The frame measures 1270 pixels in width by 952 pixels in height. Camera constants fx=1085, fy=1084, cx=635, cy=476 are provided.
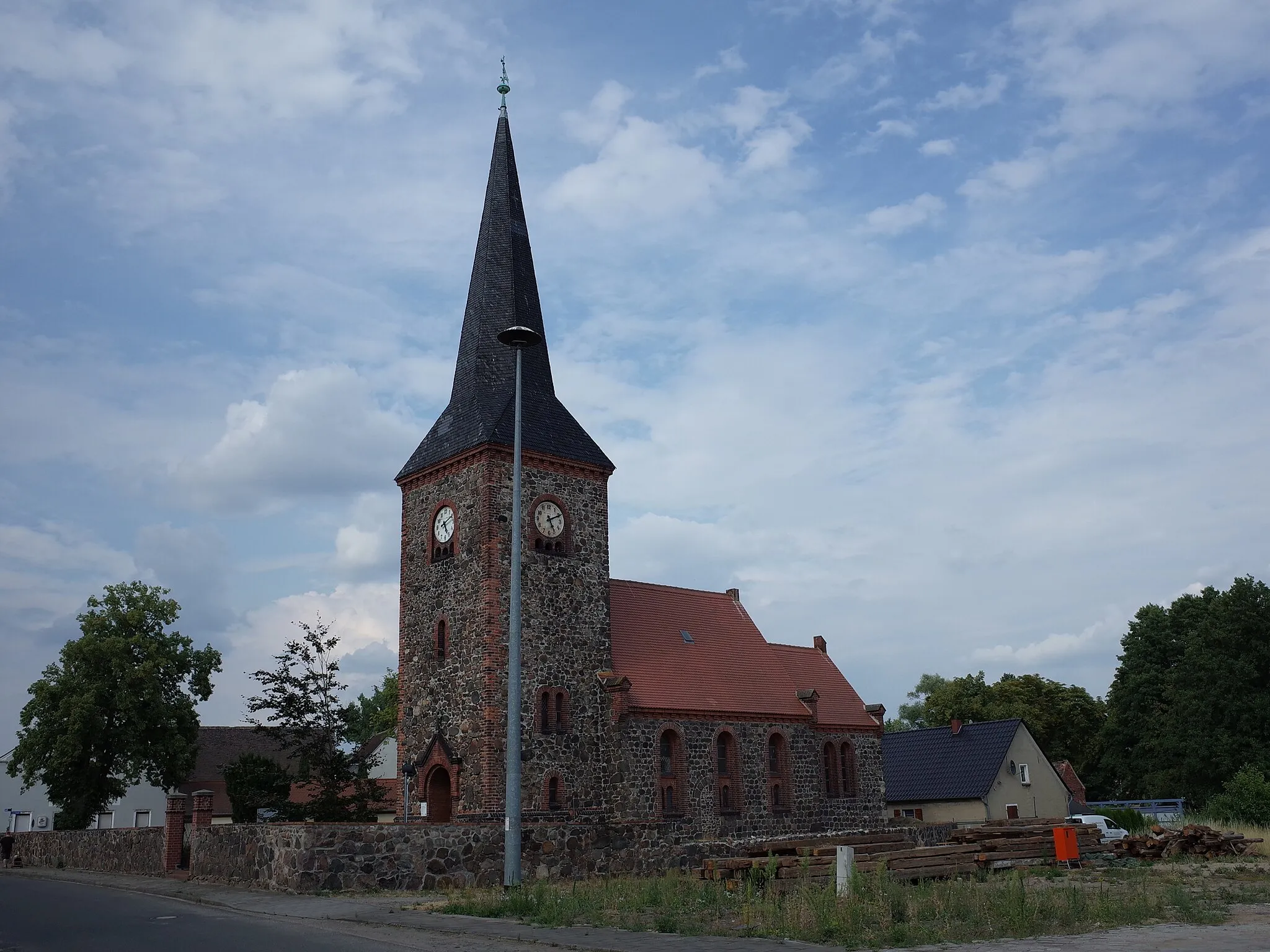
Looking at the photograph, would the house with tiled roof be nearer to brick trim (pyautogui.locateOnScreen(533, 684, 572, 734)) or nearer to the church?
the church

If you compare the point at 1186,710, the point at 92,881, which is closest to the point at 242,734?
the point at 92,881

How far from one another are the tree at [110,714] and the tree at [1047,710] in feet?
149

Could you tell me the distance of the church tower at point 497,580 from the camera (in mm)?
30812

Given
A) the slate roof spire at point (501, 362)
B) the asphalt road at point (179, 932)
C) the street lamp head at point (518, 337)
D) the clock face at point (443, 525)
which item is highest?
the slate roof spire at point (501, 362)

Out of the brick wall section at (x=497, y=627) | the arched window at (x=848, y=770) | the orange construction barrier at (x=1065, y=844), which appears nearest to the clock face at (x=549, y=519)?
the brick wall section at (x=497, y=627)

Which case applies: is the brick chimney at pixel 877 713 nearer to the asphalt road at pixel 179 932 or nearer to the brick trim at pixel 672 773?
the brick trim at pixel 672 773

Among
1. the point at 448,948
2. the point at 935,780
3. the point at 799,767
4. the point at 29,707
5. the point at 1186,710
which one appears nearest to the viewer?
the point at 448,948

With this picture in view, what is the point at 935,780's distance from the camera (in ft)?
168

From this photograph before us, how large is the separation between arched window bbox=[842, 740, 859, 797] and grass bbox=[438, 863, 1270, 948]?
1912cm

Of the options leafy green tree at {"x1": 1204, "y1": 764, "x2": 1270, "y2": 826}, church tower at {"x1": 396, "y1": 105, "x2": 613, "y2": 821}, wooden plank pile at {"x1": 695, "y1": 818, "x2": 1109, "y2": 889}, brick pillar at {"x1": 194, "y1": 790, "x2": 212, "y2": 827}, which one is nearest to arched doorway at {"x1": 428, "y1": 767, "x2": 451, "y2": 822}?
church tower at {"x1": 396, "y1": 105, "x2": 613, "y2": 821}

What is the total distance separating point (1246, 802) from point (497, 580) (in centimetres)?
2707

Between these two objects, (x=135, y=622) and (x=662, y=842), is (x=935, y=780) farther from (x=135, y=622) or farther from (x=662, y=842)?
(x=135, y=622)

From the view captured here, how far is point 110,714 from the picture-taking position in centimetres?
4850

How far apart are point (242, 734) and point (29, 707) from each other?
78.0 ft
